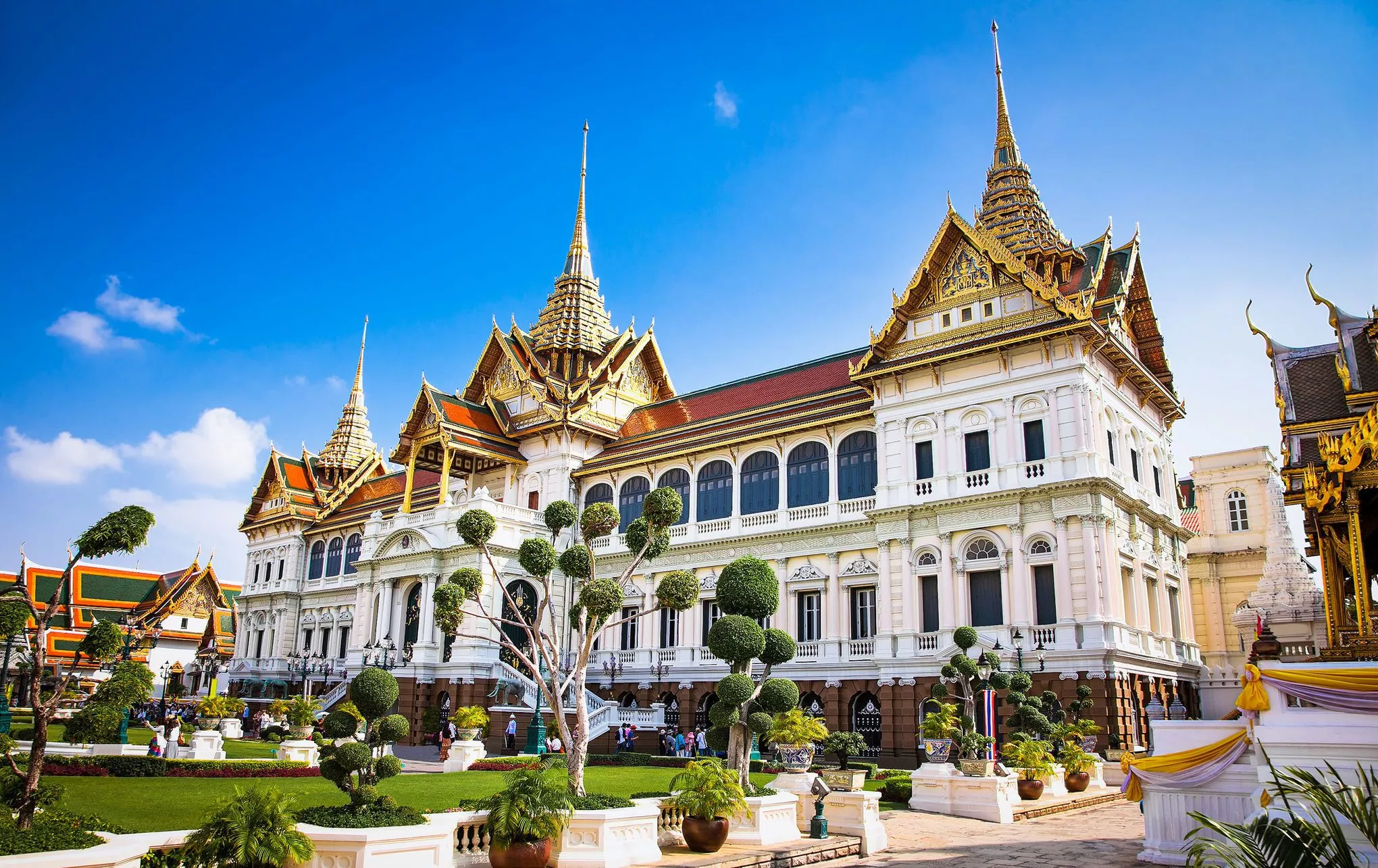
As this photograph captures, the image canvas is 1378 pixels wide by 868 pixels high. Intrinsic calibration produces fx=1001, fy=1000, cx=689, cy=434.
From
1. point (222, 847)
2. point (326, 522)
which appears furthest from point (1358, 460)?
point (326, 522)

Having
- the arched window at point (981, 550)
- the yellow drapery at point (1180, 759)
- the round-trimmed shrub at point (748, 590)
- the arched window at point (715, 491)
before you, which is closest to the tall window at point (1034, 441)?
the arched window at point (981, 550)

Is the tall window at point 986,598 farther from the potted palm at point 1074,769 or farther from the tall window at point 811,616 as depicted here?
the potted palm at point 1074,769

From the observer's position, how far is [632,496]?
120 feet

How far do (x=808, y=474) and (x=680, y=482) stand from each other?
17.8ft

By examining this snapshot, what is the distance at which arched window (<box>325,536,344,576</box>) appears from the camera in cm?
4972

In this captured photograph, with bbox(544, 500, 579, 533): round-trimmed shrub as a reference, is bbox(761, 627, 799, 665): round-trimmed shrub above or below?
below

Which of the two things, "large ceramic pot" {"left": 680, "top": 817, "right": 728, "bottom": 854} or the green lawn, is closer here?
"large ceramic pot" {"left": 680, "top": 817, "right": 728, "bottom": 854}

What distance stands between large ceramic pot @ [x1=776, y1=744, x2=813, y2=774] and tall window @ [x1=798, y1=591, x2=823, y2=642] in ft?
47.5

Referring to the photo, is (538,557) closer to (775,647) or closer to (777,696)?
(775,647)

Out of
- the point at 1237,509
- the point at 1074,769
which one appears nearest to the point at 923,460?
the point at 1074,769

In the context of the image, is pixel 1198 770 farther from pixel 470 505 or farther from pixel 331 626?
pixel 331 626

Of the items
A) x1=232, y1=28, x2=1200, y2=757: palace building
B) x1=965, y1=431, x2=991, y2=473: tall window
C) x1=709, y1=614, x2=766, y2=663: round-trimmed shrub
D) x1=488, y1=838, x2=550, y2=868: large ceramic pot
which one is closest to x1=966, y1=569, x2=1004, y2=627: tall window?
x1=232, y1=28, x2=1200, y2=757: palace building

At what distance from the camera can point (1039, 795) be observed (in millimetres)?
18703

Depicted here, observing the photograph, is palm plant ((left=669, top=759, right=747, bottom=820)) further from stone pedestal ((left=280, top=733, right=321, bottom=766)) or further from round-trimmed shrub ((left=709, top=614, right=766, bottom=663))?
stone pedestal ((left=280, top=733, right=321, bottom=766))
